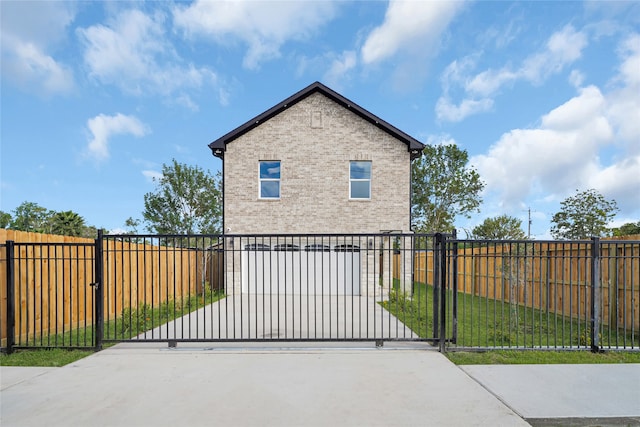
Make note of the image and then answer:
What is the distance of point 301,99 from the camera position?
16.9 m

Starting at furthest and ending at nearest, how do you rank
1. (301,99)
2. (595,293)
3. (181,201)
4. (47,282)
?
(181,201) < (301,99) < (47,282) < (595,293)

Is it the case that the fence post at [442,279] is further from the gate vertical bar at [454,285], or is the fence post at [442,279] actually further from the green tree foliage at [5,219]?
the green tree foliage at [5,219]

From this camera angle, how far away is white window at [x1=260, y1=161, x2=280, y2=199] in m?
16.7

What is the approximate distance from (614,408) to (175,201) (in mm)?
27549

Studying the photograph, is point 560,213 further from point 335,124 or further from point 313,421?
point 313,421

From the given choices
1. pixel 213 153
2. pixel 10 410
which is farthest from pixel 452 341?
pixel 213 153

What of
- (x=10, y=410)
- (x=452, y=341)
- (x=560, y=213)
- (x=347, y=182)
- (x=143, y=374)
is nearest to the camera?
(x=10, y=410)

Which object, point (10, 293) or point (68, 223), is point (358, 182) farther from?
point (68, 223)

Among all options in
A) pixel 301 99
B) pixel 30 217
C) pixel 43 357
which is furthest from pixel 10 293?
pixel 30 217

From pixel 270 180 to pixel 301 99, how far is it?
368 centimetres

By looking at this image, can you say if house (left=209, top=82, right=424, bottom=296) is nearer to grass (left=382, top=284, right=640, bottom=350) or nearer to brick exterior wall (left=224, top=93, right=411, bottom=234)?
brick exterior wall (left=224, top=93, right=411, bottom=234)

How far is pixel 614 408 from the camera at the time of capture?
181 inches

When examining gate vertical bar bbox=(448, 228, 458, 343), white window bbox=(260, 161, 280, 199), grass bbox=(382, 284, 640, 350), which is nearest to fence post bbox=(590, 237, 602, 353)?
grass bbox=(382, 284, 640, 350)

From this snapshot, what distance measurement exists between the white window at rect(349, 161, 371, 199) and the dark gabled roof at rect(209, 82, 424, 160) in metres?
1.90
